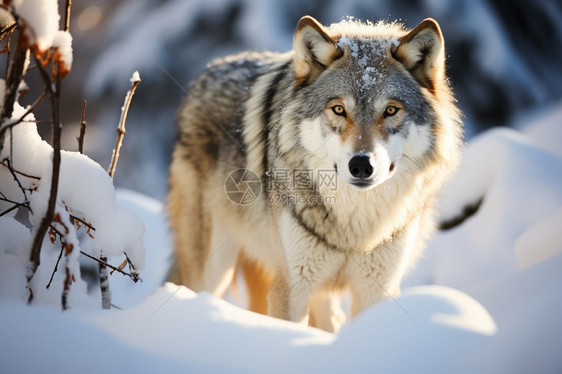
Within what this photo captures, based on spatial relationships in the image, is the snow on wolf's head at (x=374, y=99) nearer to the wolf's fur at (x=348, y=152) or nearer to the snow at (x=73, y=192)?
the wolf's fur at (x=348, y=152)

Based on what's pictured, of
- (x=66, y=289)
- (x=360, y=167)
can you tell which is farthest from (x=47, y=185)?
(x=360, y=167)

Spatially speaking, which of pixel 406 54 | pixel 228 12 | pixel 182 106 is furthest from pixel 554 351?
pixel 228 12

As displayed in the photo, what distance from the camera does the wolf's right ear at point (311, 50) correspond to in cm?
208

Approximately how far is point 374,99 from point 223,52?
5.03 metres

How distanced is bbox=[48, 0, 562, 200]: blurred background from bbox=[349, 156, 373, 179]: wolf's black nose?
4.89 metres

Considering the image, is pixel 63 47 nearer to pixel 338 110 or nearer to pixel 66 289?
pixel 66 289

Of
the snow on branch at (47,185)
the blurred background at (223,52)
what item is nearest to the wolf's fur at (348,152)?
the snow on branch at (47,185)

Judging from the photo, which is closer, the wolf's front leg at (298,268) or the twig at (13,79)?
the twig at (13,79)

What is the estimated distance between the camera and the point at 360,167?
182 centimetres

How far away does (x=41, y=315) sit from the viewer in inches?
42.3

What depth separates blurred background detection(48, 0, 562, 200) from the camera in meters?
6.60

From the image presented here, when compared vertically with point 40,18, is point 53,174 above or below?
below

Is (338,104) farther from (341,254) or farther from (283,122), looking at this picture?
(341,254)

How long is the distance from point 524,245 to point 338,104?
143 centimetres
